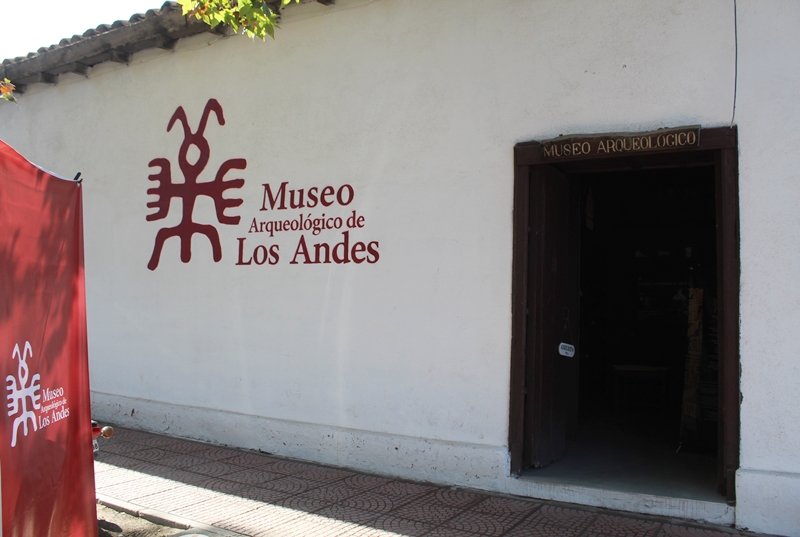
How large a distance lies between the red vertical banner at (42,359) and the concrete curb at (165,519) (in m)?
0.87

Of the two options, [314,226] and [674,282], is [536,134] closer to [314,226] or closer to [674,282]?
[314,226]

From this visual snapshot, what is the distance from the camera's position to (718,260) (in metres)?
4.76

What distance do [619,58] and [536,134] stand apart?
0.81 m

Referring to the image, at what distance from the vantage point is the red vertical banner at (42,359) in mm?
3139

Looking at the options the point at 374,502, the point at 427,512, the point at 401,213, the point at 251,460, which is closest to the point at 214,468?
the point at 251,460

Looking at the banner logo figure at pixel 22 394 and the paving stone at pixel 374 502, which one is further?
the paving stone at pixel 374 502

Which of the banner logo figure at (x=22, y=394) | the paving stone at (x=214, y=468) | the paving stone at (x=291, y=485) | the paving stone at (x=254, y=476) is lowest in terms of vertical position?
the paving stone at (x=214, y=468)

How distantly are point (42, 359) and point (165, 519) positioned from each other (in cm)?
186

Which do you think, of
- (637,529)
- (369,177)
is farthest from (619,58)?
(637,529)

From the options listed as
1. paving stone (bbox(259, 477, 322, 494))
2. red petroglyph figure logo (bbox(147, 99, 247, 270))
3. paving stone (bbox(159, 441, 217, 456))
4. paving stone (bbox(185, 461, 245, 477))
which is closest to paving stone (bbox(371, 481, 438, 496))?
paving stone (bbox(259, 477, 322, 494))

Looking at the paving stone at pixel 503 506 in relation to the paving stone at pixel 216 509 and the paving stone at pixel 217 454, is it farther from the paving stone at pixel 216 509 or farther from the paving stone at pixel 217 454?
the paving stone at pixel 217 454

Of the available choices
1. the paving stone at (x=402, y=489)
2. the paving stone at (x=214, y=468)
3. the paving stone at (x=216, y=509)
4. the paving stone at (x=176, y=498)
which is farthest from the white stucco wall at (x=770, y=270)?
the paving stone at (x=214, y=468)

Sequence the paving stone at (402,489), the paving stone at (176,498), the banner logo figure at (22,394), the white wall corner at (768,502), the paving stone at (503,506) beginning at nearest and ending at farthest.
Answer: the banner logo figure at (22,394) < the white wall corner at (768,502) < the paving stone at (503,506) < the paving stone at (176,498) < the paving stone at (402,489)

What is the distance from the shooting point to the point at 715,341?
6156mm
